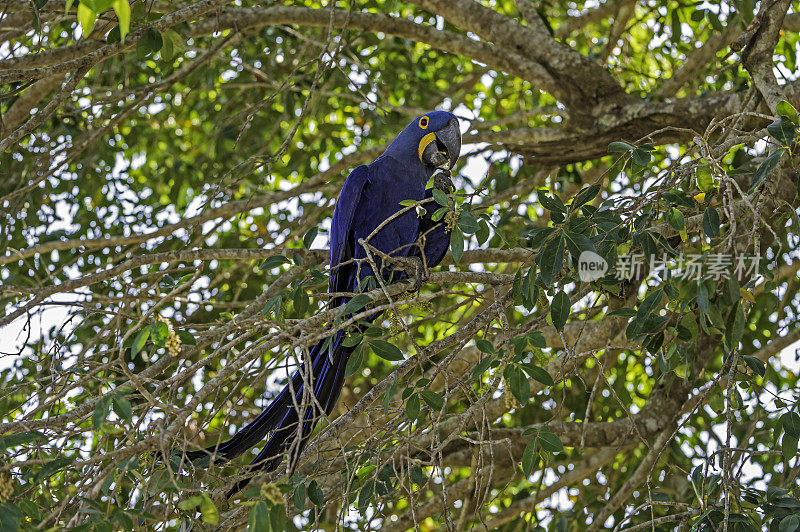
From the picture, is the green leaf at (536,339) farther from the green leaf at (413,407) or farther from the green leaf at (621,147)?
the green leaf at (621,147)

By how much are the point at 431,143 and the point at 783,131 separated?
4.74 ft

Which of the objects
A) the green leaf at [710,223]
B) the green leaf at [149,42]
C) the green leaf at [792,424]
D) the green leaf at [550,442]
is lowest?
the green leaf at [792,424]

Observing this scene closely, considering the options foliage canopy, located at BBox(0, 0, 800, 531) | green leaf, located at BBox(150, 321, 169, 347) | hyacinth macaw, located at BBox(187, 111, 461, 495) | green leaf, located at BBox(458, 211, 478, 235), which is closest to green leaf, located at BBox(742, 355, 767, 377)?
foliage canopy, located at BBox(0, 0, 800, 531)

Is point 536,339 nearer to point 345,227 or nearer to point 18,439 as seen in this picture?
point 18,439

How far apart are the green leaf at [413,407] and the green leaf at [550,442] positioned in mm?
289

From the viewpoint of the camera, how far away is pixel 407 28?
313 cm

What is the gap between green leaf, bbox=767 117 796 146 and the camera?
5.16ft

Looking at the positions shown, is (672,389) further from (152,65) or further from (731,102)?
(152,65)

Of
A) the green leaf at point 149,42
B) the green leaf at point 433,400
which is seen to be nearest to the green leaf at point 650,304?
the green leaf at point 433,400

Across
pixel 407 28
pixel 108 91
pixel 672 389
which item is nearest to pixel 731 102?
pixel 672 389

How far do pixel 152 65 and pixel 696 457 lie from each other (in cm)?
356

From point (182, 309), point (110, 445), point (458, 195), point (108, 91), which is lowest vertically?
point (110, 445)

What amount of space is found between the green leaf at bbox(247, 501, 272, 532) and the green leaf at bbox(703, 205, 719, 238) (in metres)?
1.09

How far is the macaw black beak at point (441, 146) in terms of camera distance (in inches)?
110
